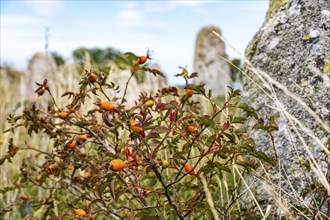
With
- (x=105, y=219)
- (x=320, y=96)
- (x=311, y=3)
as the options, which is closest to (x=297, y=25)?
(x=311, y=3)

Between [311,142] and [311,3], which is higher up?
[311,3]

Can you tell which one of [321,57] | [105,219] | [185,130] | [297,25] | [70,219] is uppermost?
[297,25]

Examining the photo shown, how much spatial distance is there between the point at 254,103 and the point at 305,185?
566 millimetres

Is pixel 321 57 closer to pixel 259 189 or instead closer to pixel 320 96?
pixel 320 96

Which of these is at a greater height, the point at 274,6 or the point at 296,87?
the point at 274,6

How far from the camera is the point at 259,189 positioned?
254cm

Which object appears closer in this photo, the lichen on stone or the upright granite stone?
the upright granite stone

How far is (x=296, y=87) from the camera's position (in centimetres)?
249

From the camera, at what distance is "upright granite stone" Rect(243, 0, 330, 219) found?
237 cm

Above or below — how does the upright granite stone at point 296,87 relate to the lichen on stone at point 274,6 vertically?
below

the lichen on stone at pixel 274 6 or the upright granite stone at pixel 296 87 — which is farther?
the lichen on stone at pixel 274 6

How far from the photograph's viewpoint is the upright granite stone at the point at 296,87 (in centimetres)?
237

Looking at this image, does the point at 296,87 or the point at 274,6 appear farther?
the point at 274,6

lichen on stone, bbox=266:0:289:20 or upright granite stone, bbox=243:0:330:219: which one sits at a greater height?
lichen on stone, bbox=266:0:289:20
